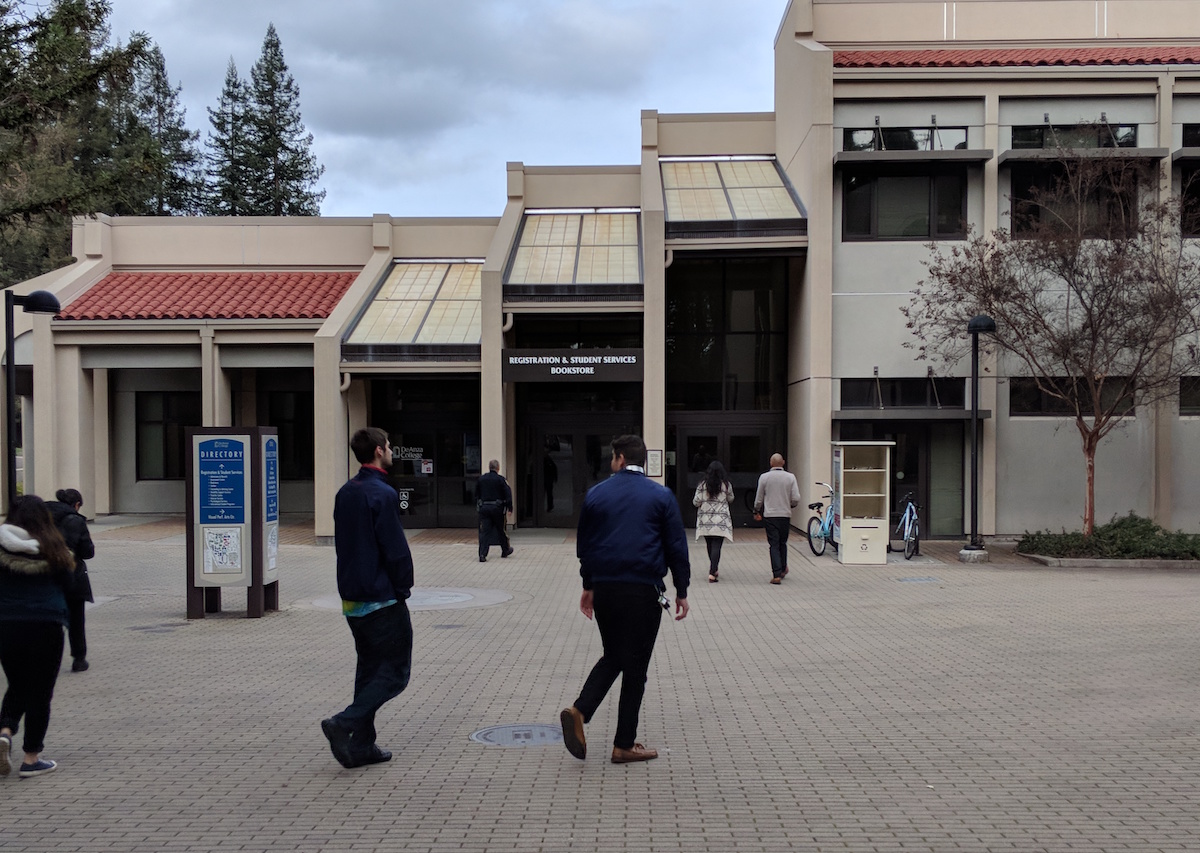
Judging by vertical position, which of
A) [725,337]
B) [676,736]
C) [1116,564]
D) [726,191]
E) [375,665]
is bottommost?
[1116,564]

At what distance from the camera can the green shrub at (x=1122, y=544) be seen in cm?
1714

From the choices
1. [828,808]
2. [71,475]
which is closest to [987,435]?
[828,808]

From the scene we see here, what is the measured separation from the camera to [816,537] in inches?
733

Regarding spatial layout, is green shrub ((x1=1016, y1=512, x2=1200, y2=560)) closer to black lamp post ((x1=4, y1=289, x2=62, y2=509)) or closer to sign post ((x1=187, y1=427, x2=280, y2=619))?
sign post ((x1=187, y1=427, x2=280, y2=619))

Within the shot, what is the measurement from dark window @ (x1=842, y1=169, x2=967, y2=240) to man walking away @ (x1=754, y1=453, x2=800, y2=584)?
732 centimetres

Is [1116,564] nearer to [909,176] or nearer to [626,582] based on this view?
[909,176]

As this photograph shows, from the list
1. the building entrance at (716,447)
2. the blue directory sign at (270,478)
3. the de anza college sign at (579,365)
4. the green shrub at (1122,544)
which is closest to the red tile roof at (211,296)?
the de anza college sign at (579,365)

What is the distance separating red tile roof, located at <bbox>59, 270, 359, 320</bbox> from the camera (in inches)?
872

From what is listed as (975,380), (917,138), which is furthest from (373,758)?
(917,138)

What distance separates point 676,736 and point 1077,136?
1745 centimetres

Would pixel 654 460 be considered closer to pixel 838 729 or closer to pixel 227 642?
pixel 227 642

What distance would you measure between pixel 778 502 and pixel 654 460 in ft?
15.5

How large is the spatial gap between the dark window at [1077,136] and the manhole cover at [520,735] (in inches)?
668

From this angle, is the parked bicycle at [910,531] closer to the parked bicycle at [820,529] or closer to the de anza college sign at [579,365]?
the parked bicycle at [820,529]
